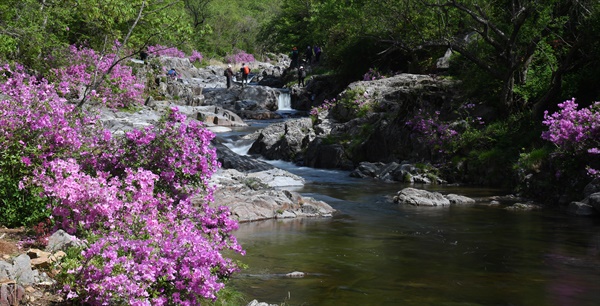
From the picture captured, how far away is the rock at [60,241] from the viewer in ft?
22.7

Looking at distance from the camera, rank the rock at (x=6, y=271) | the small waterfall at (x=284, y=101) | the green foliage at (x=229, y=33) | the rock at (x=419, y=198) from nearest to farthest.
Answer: the rock at (x=6, y=271)
the rock at (x=419, y=198)
the small waterfall at (x=284, y=101)
the green foliage at (x=229, y=33)

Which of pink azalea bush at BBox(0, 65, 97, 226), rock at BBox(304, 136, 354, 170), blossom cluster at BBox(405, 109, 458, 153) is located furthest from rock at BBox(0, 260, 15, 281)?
rock at BBox(304, 136, 354, 170)

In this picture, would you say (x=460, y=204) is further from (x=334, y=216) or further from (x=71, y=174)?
(x=71, y=174)

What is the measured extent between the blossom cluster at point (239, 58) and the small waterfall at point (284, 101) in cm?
2999

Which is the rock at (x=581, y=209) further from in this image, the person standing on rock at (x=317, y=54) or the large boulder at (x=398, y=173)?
the person standing on rock at (x=317, y=54)

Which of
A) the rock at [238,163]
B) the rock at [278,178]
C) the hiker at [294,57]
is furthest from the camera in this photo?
the hiker at [294,57]

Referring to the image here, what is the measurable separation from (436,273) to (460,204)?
7631 millimetres

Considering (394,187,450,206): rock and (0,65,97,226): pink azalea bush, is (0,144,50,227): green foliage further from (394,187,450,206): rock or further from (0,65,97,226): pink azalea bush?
(394,187,450,206): rock

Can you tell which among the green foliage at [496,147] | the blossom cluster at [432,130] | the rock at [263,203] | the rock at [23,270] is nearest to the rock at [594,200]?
the green foliage at [496,147]

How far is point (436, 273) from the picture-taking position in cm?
955


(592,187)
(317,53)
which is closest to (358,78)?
(317,53)

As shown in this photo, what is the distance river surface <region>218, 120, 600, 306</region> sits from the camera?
8.41m

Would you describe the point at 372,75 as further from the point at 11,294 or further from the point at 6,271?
the point at 11,294

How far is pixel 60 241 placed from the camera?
7.18 metres
